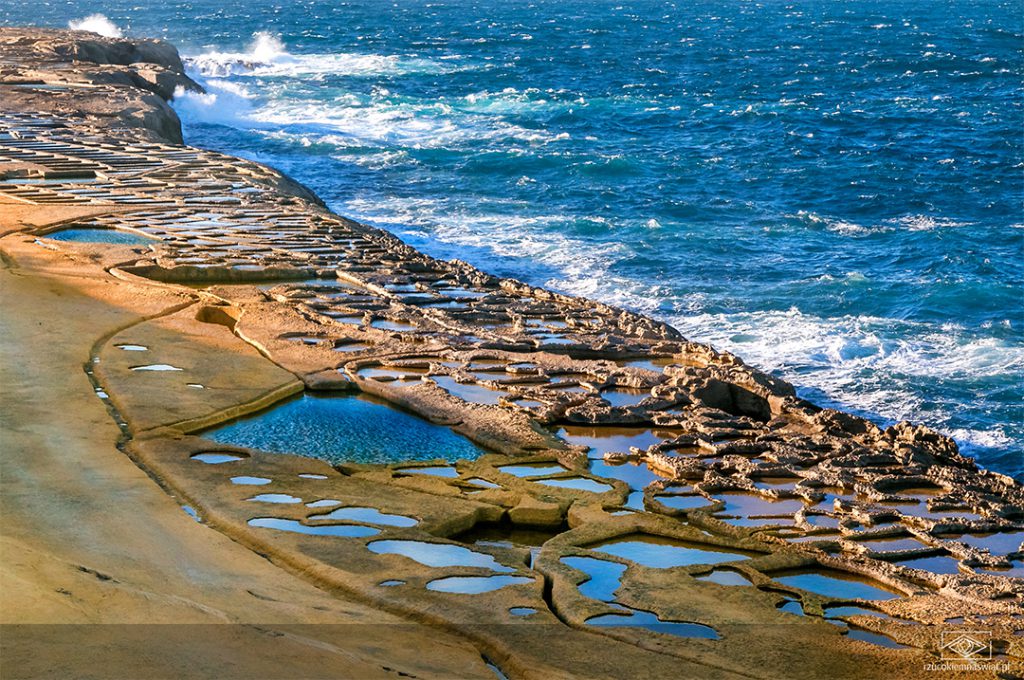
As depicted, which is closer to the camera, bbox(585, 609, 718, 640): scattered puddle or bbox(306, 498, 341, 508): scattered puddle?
bbox(585, 609, 718, 640): scattered puddle

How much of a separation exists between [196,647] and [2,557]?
1746 mm

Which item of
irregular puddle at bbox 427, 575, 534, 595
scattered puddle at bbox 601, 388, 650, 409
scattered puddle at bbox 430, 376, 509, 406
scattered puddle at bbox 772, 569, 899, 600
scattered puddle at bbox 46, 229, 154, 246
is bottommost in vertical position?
scattered puddle at bbox 772, 569, 899, 600

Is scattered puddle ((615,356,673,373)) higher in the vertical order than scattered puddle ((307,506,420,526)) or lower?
higher

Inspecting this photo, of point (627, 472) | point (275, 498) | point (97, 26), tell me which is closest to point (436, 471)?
point (275, 498)

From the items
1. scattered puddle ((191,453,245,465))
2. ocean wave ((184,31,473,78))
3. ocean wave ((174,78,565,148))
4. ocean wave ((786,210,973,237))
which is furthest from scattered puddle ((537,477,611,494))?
ocean wave ((184,31,473,78))

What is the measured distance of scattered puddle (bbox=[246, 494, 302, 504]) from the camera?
11.2 metres

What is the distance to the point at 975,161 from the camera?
→ 1435 inches

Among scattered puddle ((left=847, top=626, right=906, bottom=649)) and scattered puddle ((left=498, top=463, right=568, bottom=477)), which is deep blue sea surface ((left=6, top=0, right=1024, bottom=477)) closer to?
scattered puddle ((left=498, top=463, right=568, bottom=477))

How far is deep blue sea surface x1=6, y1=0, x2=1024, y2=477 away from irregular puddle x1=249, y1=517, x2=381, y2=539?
393 inches

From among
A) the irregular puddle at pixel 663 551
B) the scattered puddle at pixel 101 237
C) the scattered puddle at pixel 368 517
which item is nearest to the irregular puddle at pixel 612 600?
the irregular puddle at pixel 663 551

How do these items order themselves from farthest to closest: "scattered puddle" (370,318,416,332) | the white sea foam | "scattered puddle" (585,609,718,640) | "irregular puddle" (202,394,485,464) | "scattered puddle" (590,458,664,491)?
the white sea foam < "scattered puddle" (370,318,416,332) < "irregular puddle" (202,394,485,464) < "scattered puddle" (590,458,664,491) < "scattered puddle" (585,609,718,640)

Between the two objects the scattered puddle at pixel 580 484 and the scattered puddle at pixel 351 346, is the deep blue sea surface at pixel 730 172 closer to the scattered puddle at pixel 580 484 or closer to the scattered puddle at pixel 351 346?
the scattered puddle at pixel 351 346

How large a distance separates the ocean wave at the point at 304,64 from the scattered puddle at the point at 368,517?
49819mm

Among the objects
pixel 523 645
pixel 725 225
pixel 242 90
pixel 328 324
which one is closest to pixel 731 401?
pixel 328 324
